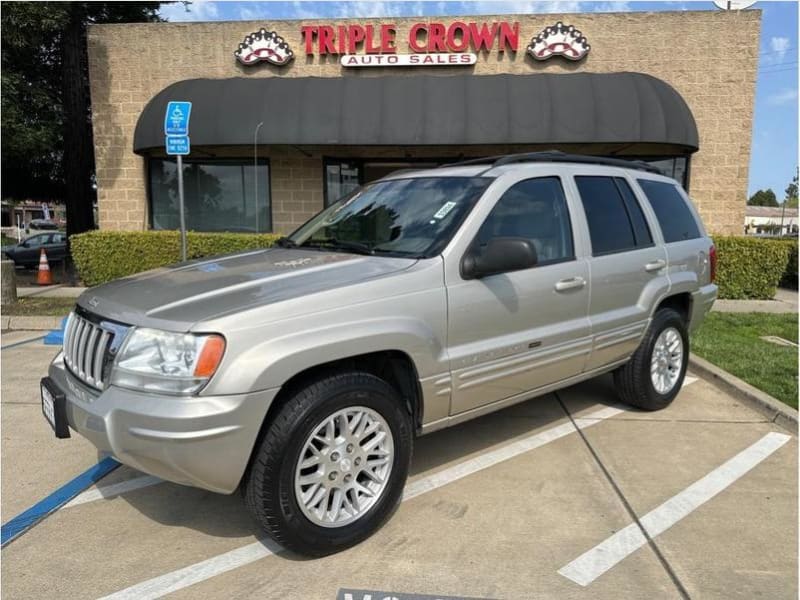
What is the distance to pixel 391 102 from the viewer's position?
10.7 metres

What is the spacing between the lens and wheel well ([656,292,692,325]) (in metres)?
5.00

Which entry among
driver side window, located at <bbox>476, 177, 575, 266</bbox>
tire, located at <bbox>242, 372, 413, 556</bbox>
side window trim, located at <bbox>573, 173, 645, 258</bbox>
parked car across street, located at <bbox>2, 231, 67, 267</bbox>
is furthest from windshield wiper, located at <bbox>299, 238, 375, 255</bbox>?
parked car across street, located at <bbox>2, 231, 67, 267</bbox>

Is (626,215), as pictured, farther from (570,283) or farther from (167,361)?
(167,361)

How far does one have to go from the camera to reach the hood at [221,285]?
8.84ft

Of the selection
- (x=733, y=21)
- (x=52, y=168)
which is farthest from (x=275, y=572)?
(x=52, y=168)

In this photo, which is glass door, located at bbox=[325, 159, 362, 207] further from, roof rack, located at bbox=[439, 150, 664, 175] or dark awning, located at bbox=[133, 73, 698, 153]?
roof rack, located at bbox=[439, 150, 664, 175]

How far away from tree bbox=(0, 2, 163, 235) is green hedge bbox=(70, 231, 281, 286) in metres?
2.42

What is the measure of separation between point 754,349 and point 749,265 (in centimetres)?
441

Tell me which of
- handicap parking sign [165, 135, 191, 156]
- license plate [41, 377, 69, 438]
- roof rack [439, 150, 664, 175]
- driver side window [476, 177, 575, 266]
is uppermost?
handicap parking sign [165, 135, 191, 156]

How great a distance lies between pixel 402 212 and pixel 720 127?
10.3 m

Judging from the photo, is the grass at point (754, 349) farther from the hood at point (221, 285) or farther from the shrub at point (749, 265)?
the hood at point (221, 285)

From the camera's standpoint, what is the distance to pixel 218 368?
2.51 metres

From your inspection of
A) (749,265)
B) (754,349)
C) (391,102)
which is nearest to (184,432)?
(754,349)

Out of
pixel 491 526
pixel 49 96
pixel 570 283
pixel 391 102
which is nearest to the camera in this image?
pixel 491 526
